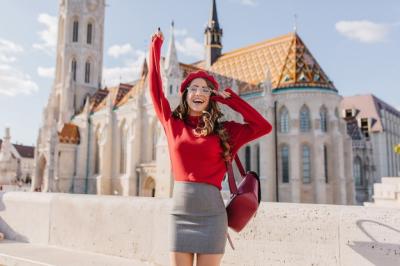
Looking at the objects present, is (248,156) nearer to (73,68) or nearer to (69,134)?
(69,134)

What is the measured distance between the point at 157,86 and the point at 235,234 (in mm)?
1606

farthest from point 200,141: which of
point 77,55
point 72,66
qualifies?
point 72,66

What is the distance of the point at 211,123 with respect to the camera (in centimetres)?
258

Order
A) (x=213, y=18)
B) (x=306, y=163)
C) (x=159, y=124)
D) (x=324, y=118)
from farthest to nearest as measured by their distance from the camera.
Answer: (x=213, y=18) < (x=159, y=124) < (x=324, y=118) < (x=306, y=163)

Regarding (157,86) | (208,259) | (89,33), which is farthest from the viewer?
(89,33)

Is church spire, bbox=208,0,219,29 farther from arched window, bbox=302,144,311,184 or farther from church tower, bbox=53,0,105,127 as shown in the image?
arched window, bbox=302,144,311,184

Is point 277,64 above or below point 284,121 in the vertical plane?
above

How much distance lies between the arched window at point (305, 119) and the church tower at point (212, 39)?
13.3 meters

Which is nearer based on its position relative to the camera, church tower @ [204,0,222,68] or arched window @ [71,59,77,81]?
church tower @ [204,0,222,68]

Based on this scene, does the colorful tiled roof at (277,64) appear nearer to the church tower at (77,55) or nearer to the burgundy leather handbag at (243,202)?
the church tower at (77,55)

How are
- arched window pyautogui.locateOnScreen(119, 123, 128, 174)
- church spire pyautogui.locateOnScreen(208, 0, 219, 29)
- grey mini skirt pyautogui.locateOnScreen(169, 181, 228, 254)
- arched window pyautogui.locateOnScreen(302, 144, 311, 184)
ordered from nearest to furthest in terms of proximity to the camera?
grey mini skirt pyautogui.locateOnScreen(169, 181, 228, 254) → arched window pyautogui.locateOnScreen(302, 144, 311, 184) → arched window pyautogui.locateOnScreen(119, 123, 128, 174) → church spire pyautogui.locateOnScreen(208, 0, 219, 29)

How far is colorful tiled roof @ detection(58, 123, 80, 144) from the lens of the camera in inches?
1741

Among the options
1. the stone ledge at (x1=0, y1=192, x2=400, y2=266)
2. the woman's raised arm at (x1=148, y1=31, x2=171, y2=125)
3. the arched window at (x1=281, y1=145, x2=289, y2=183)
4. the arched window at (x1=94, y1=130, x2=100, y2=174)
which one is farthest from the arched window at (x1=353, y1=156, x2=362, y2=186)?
the woman's raised arm at (x1=148, y1=31, x2=171, y2=125)

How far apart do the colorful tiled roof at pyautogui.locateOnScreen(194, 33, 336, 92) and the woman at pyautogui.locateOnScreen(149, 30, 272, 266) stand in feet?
93.4
